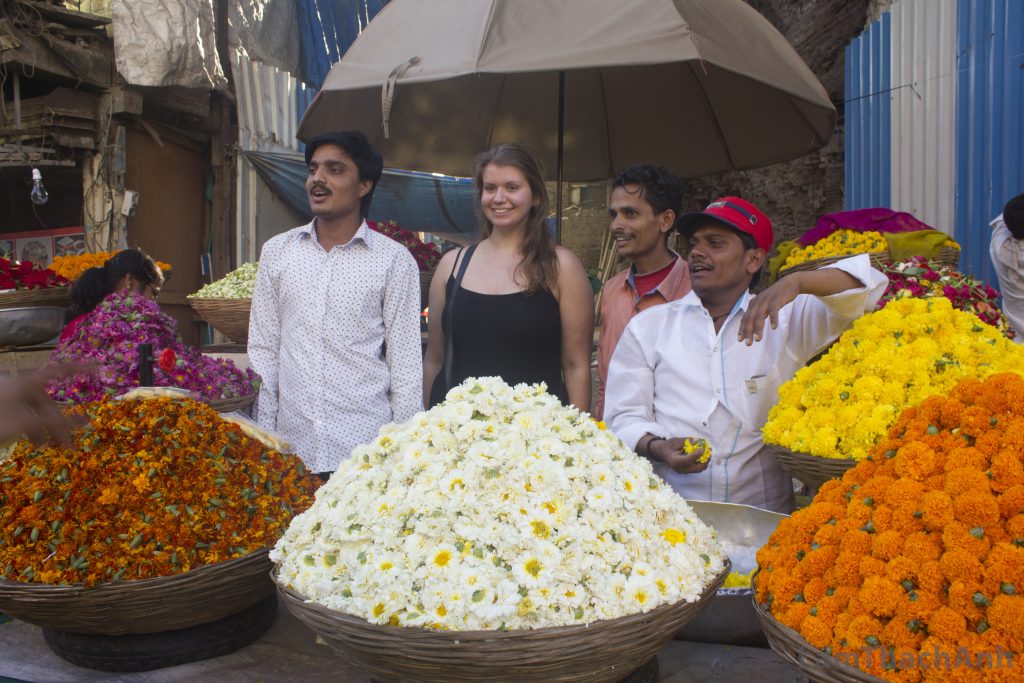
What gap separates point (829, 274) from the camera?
207cm

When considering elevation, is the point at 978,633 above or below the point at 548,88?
below

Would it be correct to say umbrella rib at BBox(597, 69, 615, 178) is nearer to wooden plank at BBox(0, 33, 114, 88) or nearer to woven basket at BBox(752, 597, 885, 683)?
woven basket at BBox(752, 597, 885, 683)

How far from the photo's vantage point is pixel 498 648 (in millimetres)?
1210

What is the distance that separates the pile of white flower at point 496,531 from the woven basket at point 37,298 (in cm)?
347

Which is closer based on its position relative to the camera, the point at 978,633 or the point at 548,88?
the point at 978,633

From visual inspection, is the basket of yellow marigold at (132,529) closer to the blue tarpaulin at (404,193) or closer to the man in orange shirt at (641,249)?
the man in orange shirt at (641,249)

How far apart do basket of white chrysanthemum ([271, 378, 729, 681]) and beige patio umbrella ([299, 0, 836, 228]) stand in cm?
145

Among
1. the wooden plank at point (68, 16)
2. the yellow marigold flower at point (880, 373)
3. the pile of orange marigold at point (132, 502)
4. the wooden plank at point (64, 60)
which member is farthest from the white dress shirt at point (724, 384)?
the wooden plank at point (68, 16)

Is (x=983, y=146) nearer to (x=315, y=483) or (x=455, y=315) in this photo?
(x=455, y=315)

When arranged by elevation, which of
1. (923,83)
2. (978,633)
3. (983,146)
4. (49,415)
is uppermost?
(923,83)

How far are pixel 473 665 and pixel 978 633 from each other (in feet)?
2.32

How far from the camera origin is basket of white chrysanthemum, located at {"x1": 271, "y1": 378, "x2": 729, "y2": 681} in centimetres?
123

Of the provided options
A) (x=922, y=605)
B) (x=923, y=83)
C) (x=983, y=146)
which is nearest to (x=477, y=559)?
(x=922, y=605)

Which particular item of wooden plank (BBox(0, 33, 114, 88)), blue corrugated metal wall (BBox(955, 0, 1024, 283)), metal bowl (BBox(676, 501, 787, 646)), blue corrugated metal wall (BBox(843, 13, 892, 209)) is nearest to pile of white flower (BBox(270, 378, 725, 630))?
metal bowl (BBox(676, 501, 787, 646))
